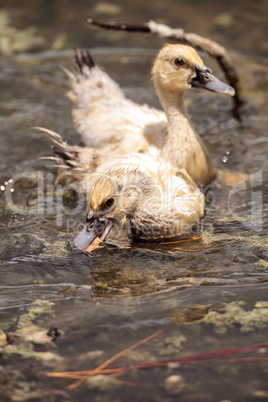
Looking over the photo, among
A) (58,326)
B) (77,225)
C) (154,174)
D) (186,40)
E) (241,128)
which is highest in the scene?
(186,40)

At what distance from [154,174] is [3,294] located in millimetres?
1794

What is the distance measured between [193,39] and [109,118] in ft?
4.80

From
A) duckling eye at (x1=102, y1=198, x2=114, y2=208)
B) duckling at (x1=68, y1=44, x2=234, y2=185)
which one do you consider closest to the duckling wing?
duckling at (x1=68, y1=44, x2=234, y2=185)

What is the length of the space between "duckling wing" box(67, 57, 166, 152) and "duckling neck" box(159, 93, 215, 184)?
206 millimetres

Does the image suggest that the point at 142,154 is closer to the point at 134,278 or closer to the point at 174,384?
the point at 134,278

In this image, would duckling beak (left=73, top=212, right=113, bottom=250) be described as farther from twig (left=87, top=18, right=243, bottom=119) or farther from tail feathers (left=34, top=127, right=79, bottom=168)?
twig (left=87, top=18, right=243, bottom=119)

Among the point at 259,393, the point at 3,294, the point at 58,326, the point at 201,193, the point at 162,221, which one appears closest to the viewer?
the point at 259,393

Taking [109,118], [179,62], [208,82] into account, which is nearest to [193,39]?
[179,62]

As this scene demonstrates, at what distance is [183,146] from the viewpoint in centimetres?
537

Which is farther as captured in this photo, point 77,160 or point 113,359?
point 77,160

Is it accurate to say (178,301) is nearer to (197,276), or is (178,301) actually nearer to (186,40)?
(197,276)

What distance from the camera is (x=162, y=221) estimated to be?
182 inches

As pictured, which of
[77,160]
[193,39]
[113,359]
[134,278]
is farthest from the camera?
[193,39]

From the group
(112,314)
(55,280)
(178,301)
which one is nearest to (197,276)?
(178,301)
